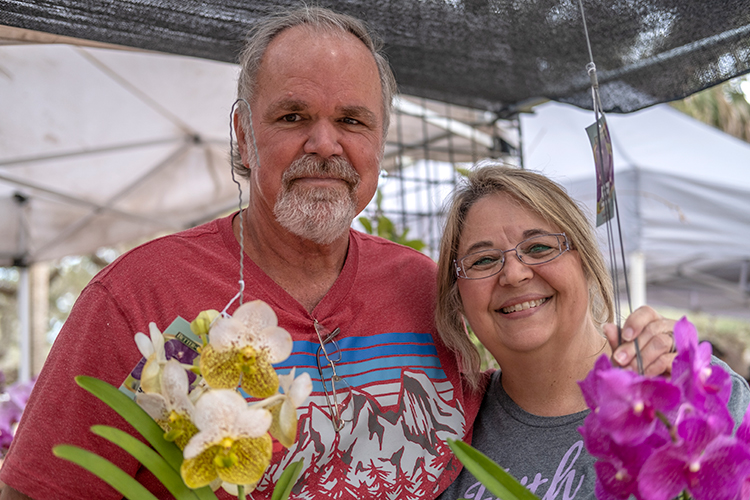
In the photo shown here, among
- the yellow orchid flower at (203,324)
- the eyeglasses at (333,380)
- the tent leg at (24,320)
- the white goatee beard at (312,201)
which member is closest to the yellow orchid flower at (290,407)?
the yellow orchid flower at (203,324)

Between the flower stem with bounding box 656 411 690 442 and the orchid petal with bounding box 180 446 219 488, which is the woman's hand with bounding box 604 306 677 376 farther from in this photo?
the orchid petal with bounding box 180 446 219 488

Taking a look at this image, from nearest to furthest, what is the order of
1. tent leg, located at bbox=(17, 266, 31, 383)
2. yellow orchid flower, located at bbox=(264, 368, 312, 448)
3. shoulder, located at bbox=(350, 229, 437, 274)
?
1. yellow orchid flower, located at bbox=(264, 368, 312, 448)
2. shoulder, located at bbox=(350, 229, 437, 274)
3. tent leg, located at bbox=(17, 266, 31, 383)

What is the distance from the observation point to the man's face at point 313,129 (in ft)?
4.82

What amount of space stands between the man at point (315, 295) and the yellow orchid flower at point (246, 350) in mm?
566

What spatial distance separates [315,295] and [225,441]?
84cm

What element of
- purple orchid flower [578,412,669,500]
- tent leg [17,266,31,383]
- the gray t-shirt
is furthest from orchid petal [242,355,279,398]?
tent leg [17,266,31,383]

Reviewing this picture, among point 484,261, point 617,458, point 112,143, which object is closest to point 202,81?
point 112,143

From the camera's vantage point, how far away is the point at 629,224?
3.97 m

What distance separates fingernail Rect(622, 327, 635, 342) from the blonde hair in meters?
0.59

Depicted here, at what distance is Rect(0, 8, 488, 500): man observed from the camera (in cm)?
133

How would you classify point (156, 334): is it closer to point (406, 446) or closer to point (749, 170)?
point (406, 446)

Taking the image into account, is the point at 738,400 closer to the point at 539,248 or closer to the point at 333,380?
the point at 539,248

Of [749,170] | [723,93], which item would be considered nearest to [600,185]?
[749,170]

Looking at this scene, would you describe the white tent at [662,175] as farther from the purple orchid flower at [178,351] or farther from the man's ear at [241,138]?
the purple orchid flower at [178,351]
